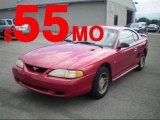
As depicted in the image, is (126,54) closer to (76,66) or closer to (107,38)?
(107,38)

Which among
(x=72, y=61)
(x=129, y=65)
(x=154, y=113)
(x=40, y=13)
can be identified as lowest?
(x=154, y=113)

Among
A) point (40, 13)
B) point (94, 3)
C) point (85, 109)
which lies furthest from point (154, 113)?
point (40, 13)

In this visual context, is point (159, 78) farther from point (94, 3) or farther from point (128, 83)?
point (94, 3)

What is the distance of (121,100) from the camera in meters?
4.28

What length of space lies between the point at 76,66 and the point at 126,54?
73.5 inches

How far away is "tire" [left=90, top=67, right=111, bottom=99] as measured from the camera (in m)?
4.08

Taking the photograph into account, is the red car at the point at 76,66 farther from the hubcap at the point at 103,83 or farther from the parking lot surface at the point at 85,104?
the parking lot surface at the point at 85,104

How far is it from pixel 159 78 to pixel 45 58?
130 inches

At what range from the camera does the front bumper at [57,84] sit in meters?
3.59

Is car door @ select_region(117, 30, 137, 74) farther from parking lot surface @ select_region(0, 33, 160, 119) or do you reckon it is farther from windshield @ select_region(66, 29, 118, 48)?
parking lot surface @ select_region(0, 33, 160, 119)

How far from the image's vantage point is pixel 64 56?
4.09 metres

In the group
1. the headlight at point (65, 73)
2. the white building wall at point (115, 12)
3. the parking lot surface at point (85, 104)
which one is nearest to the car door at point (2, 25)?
the parking lot surface at point (85, 104)

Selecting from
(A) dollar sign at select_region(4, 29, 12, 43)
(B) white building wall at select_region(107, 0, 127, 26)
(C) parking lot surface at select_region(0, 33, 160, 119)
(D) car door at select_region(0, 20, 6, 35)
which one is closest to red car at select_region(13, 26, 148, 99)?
(C) parking lot surface at select_region(0, 33, 160, 119)

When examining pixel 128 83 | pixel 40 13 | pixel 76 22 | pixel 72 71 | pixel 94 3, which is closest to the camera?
pixel 72 71
